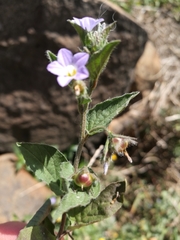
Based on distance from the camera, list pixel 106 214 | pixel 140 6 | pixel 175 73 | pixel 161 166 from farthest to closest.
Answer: pixel 140 6 → pixel 175 73 → pixel 161 166 → pixel 106 214

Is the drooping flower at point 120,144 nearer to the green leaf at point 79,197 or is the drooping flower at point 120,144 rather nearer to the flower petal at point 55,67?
the green leaf at point 79,197

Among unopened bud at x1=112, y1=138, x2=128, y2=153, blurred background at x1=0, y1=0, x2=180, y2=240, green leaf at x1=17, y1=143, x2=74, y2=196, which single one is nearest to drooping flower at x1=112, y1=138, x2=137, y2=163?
unopened bud at x1=112, y1=138, x2=128, y2=153

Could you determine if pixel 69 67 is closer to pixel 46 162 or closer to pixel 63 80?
pixel 63 80

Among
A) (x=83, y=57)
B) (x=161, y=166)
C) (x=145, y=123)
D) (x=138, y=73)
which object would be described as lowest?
(x=161, y=166)

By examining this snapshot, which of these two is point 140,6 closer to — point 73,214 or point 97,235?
point 97,235

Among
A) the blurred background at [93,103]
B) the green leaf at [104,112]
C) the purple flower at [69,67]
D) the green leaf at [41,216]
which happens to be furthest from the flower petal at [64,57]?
the blurred background at [93,103]

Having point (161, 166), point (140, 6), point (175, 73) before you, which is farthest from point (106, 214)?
point (140, 6)

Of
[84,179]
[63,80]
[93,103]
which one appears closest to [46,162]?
[84,179]
